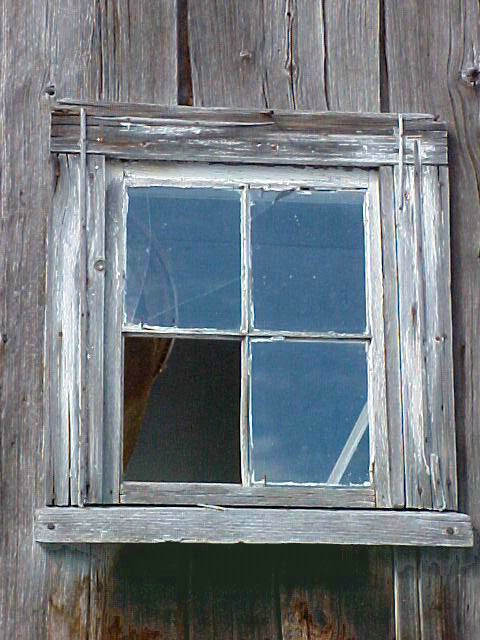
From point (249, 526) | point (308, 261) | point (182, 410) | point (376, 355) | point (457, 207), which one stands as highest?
point (457, 207)

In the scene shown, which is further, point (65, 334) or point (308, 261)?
point (308, 261)

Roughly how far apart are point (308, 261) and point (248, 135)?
1.35ft

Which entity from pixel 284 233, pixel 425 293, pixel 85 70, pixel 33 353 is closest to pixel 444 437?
pixel 425 293

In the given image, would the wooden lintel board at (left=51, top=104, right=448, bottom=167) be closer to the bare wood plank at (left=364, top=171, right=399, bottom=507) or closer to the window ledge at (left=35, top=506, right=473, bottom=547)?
the bare wood plank at (left=364, top=171, right=399, bottom=507)

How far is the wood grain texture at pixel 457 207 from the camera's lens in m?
3.94

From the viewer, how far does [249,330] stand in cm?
408

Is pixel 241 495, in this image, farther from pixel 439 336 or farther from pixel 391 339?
pixel 439 336

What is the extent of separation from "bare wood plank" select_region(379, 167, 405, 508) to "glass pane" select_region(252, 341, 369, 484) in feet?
0.25

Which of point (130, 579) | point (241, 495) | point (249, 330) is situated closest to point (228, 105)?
point (249, 330)

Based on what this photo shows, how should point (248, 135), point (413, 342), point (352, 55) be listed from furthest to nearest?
1. point (352, 55)
2. point (248, 135)
3. point (413, 342)

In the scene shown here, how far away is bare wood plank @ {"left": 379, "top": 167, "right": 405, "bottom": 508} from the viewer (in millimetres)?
3994

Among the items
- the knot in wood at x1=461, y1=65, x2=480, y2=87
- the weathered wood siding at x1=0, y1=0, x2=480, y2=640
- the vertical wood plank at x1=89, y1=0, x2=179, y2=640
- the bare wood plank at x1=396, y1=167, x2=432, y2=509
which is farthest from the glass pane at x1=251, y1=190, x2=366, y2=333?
the knot in wood at x1=461, y1=65, x2=480, y2=87

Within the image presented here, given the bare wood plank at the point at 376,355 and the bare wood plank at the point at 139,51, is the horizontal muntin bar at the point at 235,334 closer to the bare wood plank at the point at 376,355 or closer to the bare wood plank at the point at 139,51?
the bare wood plank at the point at 376,355

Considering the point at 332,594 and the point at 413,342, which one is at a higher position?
the point at 413,342
